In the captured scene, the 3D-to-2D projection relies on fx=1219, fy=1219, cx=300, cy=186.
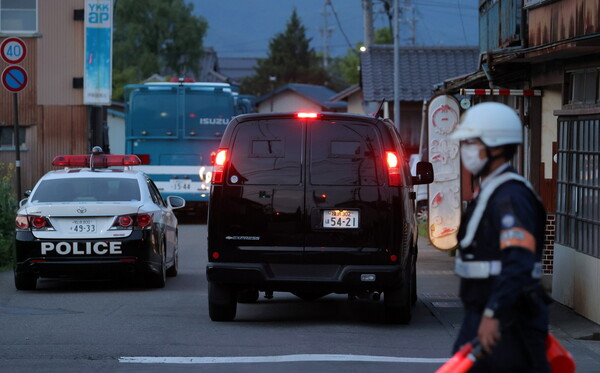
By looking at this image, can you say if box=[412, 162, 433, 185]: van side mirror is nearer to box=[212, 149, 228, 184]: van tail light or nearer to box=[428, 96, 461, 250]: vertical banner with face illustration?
box=[212, 149, 228, 184]: van tail light

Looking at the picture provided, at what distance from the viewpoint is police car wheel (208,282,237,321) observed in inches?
460

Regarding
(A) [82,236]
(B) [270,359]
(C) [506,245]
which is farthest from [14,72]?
(C) [506,245]

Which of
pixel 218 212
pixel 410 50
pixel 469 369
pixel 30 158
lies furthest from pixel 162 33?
pixel 469 369

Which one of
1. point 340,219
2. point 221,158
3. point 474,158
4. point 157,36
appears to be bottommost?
point 340,219

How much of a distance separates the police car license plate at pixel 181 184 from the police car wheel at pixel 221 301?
17.1m

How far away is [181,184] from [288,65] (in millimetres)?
95958

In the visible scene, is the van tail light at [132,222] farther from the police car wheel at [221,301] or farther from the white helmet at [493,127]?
the white helmet at [493,127]

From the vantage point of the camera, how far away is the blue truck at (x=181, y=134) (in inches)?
1142

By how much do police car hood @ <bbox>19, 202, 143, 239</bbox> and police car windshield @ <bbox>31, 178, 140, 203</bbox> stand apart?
52cm

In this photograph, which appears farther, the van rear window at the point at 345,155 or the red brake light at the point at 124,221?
the red brake light at the point at 124,221

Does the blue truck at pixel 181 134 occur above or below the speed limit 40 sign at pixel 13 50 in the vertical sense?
below

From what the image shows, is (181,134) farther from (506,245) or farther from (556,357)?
(506,245)

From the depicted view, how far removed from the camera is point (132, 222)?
14297mm

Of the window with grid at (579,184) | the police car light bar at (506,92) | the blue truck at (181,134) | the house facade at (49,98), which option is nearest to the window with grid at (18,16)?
the house facade at (49,98)
